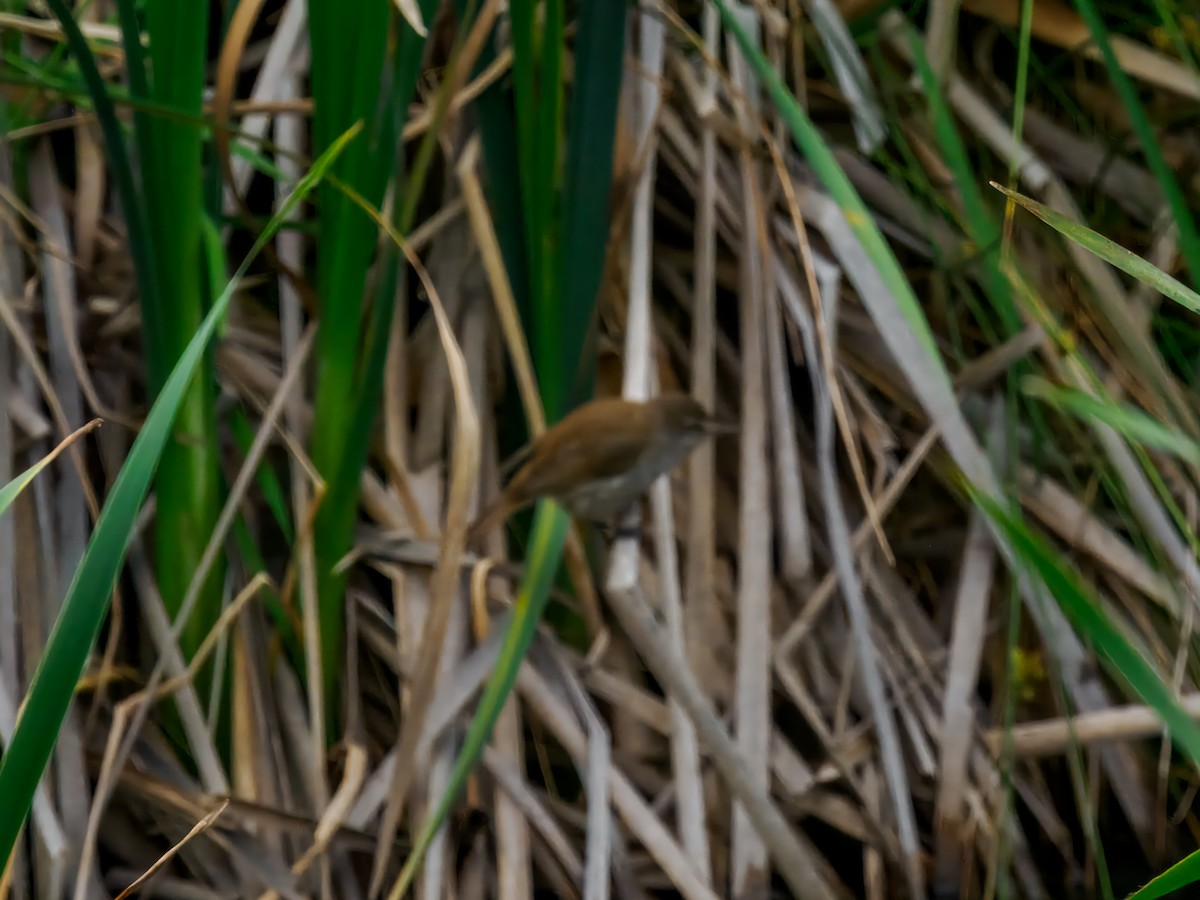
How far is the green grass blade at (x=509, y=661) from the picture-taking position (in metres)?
0.69

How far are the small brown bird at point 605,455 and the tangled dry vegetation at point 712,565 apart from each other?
0.03 m

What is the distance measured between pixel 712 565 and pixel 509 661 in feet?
0.83

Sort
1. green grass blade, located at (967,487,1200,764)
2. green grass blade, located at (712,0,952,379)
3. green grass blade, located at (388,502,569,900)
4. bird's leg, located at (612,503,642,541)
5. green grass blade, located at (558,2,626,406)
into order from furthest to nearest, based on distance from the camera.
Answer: bird's leg, located at (612,503,642,541) → green grass blade, located at (558,2,626,406) → green grass blade, located at (388,502,569,900) → green grass blade, located at (712,0,952,379) → green grass blade, located at (967,487,1200,764)

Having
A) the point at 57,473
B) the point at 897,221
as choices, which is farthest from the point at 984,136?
the point at 57,473

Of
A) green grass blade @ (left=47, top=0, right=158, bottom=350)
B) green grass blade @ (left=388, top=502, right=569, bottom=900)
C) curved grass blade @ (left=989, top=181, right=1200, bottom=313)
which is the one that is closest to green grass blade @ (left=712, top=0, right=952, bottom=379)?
curved grass blade @ (left=989, top=181, right=1200, bottom=313)

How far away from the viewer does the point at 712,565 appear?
0.91m

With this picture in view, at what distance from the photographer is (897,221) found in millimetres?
1027

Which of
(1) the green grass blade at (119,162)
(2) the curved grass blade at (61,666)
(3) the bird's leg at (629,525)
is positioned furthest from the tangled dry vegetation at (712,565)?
(2) the curved grass blade at (61,666)

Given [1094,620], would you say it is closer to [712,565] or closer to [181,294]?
[712,565]

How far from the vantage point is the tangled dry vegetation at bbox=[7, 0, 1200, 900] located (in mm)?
788

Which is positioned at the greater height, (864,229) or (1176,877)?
(864,229)

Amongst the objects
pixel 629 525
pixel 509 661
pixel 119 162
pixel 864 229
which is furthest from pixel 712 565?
pixel 119 162

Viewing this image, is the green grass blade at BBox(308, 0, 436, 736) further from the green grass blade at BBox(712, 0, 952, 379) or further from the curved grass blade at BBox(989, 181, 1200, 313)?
the curved grass blade at BBox(989, 181, 1200, 313)

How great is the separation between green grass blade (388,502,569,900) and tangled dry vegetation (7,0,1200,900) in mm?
56
